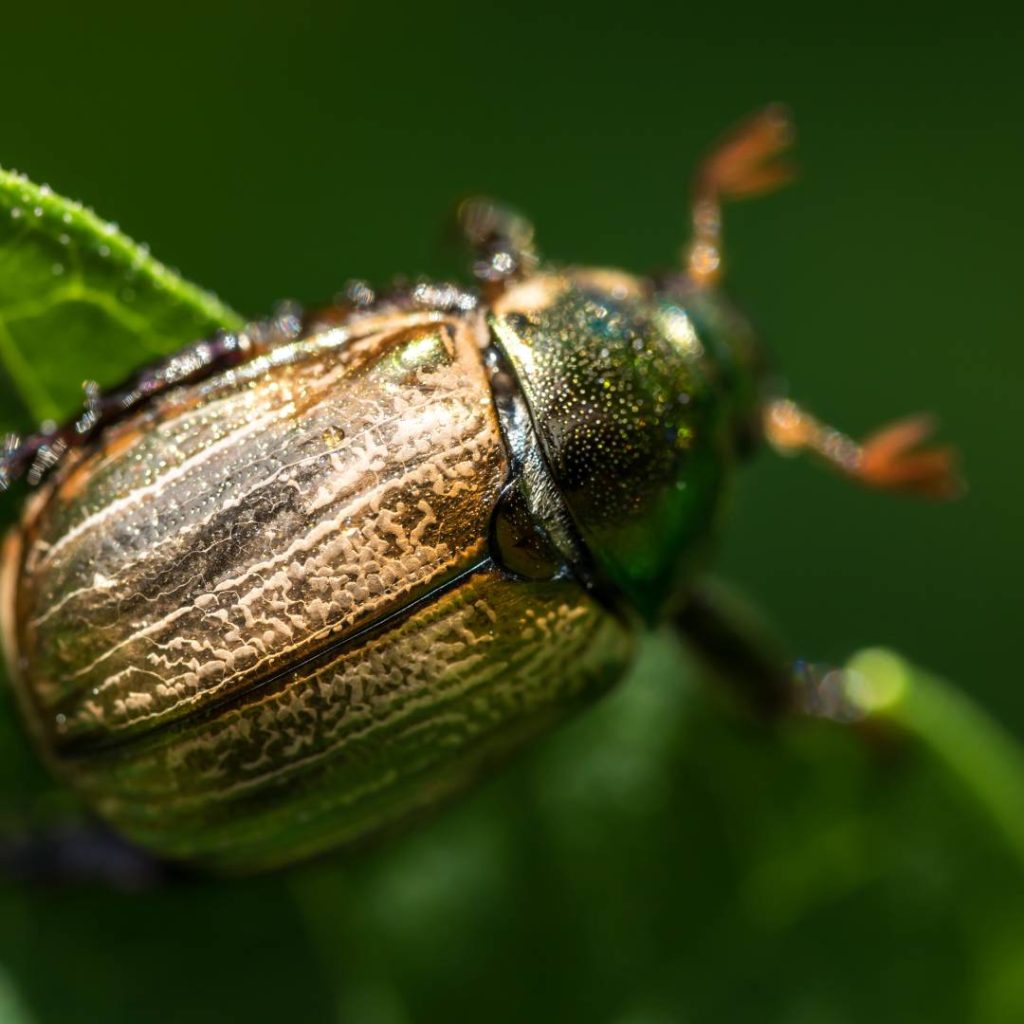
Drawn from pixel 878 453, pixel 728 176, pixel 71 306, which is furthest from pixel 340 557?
pixel 728 176

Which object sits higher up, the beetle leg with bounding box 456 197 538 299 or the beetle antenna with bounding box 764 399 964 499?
the beetle leg with bounding box 456 197 538 299

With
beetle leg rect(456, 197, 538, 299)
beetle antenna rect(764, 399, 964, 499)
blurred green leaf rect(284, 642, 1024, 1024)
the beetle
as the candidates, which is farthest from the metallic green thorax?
blurred green leaf rect(284, 642, 1024, 1024)

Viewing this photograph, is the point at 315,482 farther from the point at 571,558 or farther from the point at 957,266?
the point at 957,266

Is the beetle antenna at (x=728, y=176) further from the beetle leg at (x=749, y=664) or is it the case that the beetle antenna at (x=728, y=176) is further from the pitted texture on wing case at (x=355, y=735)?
the pitted texture on wing case at (x=355, y=735)

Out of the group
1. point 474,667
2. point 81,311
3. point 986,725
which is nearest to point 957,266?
point 986,725

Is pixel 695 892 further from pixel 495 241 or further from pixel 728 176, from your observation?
pixel 728 176

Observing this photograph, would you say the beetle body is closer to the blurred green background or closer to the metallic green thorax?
the metallic green thorax

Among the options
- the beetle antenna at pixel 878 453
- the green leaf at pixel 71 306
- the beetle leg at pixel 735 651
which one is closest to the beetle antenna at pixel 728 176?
the beetle antenna at pixel 878 453
